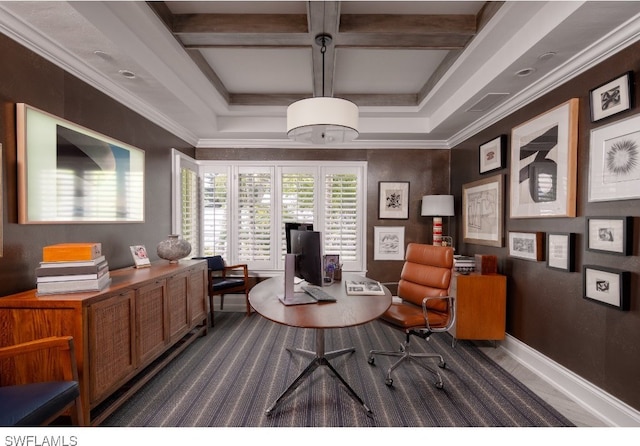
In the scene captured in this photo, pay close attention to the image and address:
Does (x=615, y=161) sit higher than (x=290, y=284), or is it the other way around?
(x=615, y=161)

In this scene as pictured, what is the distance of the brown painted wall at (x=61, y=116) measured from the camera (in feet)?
5.65

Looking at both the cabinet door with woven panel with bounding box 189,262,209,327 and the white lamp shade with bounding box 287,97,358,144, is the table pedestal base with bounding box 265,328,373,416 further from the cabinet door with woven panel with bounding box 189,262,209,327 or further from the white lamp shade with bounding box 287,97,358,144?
the white lamp shade with bounding box 287,97,358,144

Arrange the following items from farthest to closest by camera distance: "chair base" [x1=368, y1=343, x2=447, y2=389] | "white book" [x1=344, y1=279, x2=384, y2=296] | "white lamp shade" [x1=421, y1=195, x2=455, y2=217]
A: "white lamp shade" [x1=421, y1=195, x2=455, y2=217], "chair base" [x1=368, y1=343, x2=447, y2=389], "white book" [x1=344, y1=279, x2=384, y2=296]

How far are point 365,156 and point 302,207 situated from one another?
1199mm

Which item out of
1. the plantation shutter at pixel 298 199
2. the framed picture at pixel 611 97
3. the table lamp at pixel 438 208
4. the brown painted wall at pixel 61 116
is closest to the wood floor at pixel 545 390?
the table lamp at pixel 438 208

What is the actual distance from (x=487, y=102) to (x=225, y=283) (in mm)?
3537

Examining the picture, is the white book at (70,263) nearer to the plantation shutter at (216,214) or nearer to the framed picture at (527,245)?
the plantation shutter at (216,214)

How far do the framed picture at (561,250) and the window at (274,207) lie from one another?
89.2 inches

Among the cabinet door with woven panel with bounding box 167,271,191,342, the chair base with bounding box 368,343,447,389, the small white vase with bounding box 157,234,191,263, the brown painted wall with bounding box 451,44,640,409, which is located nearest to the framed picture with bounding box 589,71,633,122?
the brown painted wall with bounding box 451,44,640,409

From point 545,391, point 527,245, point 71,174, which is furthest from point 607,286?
point 71,174

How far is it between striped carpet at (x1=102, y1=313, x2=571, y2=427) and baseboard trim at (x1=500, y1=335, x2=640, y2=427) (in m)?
0.26

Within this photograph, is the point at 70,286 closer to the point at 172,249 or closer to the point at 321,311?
the point at 172,249

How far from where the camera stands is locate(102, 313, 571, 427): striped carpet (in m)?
1.88

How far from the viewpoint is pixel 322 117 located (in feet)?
6.32
